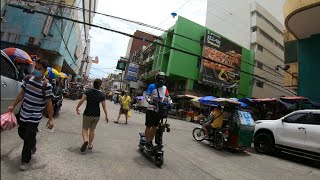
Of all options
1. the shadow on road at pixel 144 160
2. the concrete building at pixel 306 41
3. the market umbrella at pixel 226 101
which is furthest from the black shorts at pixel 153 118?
the concrete building at pixel 306 41

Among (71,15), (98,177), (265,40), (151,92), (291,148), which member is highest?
(265,40)

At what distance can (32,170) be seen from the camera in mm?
4457

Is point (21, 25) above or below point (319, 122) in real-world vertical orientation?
above

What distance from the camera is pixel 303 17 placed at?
590 inches

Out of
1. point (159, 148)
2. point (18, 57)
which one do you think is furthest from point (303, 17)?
point (18, 57)

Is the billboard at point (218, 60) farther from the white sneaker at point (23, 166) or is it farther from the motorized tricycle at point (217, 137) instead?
the white sneaker at point (23, 166)

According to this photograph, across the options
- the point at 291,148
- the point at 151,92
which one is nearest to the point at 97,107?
the point at 151,92

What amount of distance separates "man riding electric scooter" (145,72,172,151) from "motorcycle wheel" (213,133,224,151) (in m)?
4.17

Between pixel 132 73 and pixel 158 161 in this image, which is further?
pixel 132 73

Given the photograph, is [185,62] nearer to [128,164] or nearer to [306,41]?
[306,41]

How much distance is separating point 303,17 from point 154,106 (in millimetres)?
12248

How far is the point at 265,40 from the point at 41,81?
47728mm

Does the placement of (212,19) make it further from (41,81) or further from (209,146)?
(41,81)

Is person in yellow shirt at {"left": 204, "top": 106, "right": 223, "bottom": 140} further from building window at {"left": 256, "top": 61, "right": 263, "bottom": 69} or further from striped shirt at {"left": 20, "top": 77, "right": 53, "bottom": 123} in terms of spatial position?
building window at {"left": 256, "top": 61, "right": 263, "bottom": 69}
